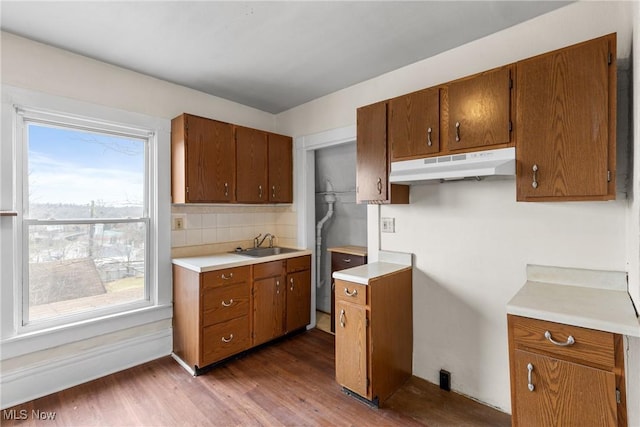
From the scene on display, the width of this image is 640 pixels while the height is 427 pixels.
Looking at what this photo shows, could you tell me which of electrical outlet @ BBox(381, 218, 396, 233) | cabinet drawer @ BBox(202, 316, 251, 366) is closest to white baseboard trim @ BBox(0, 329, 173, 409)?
cabinet drawer @ BBox(202, 316, 251, 366)

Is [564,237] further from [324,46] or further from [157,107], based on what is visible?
[157,107]

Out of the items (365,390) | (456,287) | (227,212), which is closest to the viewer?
(365,390)

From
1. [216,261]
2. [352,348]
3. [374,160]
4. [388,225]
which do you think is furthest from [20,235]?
[388,225]

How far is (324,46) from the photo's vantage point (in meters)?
2.18

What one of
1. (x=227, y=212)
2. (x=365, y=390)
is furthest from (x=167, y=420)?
(x=227, y=212)

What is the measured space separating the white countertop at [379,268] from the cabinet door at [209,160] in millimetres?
1406

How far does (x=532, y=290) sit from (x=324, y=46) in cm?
→ 208

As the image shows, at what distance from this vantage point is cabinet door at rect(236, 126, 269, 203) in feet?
9.70

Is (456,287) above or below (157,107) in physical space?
below

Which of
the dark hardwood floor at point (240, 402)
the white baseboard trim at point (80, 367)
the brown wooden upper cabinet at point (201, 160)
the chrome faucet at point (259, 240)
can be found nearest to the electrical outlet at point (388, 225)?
the dark hardwood floor at point (240, 402)

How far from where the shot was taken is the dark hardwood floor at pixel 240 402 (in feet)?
6.15

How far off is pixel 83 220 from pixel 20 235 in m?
0.37

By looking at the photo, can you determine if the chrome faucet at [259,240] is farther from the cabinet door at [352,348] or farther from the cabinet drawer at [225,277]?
the cabinet door at [352,348]

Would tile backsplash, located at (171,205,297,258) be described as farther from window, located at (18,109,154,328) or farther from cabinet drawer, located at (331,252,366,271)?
cabinet drawer, located at (331,252,366,271)
